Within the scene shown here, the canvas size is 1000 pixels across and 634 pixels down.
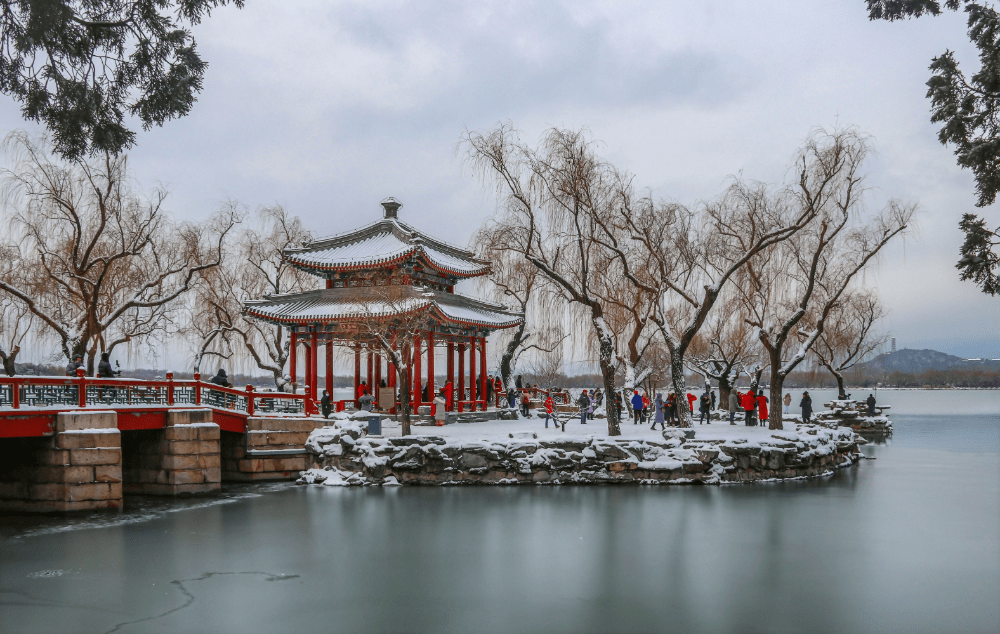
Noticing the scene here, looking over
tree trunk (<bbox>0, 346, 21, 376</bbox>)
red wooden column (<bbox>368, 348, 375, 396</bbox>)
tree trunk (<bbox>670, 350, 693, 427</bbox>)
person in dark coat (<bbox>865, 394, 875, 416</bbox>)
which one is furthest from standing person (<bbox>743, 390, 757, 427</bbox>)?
tree trunk (<bbox>0, 346, 21, 376</bbox>)

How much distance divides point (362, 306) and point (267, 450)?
5.08 metres

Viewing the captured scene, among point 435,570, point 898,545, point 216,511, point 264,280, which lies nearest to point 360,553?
point 435,570

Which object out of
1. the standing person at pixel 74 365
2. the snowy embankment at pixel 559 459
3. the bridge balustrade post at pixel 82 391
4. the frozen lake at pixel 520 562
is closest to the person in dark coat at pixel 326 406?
the snowy embankment at pixel 559 459

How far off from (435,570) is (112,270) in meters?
17.0

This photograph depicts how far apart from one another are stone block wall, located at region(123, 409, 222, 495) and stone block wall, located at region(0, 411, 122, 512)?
1644 mm

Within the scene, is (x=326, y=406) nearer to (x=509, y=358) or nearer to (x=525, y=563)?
(x=509, y=358)

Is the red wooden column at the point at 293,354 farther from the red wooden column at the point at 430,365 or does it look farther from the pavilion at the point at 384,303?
the red wooden column at the point at 430,365

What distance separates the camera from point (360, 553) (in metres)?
10.2

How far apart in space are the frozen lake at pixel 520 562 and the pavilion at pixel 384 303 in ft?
19.9

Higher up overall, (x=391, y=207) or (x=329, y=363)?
(x=391, y=207)

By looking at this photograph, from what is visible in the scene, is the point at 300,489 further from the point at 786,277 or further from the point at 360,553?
the point at 786,277

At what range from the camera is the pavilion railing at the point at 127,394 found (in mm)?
12648

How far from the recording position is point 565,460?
634 inches

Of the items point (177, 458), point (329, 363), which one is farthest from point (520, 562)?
point (329, 363)
